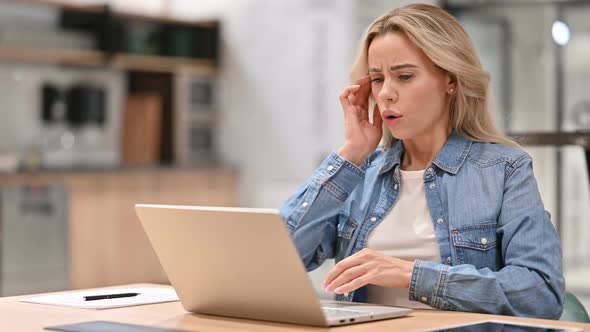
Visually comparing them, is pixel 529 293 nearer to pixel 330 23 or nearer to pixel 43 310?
pixel 43 310

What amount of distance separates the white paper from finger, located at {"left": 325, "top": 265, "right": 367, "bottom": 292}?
1.14ft

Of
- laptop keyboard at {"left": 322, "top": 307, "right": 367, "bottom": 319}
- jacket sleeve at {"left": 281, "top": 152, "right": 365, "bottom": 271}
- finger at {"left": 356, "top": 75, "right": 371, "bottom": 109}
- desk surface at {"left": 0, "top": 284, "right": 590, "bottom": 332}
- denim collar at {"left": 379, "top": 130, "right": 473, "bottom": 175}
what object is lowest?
desk surface at {"left": 0, "top": 284, "right": 590, "bottom": 332}

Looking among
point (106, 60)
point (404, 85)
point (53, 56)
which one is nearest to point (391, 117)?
point (404, 85)

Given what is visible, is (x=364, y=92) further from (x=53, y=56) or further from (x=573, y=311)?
(x=53, y=56)

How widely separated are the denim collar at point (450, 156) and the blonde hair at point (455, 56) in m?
0.03

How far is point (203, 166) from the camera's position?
6.95 metres

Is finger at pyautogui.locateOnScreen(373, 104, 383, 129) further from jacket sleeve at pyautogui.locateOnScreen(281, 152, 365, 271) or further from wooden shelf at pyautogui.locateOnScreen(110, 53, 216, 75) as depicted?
wooden shelf at pyautogui.locateOnScreen(110, 53, 216, 75)

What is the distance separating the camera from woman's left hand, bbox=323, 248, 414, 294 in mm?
1747

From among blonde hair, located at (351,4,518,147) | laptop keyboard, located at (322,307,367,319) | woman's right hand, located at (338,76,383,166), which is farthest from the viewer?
woman's right hand, located at (338,76,383,166)

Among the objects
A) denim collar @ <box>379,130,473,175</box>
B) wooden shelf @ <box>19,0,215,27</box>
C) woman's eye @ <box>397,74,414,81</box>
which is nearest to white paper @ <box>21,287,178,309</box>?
denim collar @ <box>379,130,473,175</box>

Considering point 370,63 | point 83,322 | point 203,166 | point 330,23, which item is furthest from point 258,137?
point 83,322

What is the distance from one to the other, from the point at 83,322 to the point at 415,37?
92 cm

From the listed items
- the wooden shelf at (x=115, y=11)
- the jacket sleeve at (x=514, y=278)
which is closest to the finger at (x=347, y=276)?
the jacket sleeve at (x=514, y=278)

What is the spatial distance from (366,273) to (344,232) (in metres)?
0.39
